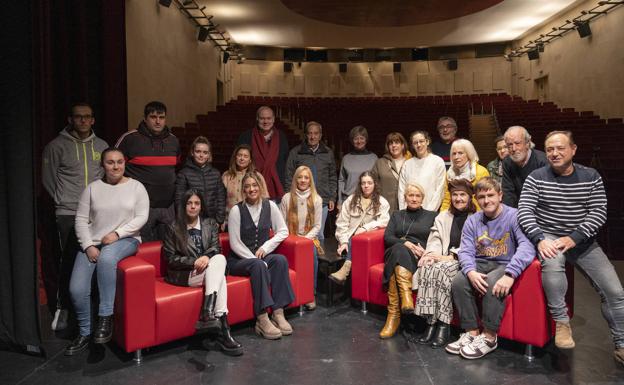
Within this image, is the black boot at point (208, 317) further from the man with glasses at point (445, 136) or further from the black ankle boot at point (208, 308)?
the man with glasses at point (445, 136)

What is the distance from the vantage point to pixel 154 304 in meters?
2.58

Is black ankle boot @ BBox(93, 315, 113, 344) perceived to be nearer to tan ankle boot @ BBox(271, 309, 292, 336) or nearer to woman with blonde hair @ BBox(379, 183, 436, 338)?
tan ankle boot @ BBox(271, 309, 292, 336)

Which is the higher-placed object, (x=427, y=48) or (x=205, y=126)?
(x=427, y=48)

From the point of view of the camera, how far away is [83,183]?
121 inches

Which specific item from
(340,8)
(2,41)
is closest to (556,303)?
(2,41)

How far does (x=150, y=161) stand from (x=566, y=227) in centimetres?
265

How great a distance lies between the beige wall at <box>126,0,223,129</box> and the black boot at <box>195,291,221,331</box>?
4820mm

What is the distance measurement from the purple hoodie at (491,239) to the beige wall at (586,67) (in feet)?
27.8

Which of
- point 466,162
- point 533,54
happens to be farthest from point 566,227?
point 533,54

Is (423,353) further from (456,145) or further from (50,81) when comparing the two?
(50,81)

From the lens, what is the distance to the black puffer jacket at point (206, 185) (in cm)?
334

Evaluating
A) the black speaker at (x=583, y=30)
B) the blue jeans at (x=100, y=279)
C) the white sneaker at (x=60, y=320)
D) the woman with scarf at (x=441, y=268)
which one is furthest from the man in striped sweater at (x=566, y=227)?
the black speaker at (x=583, y=30)

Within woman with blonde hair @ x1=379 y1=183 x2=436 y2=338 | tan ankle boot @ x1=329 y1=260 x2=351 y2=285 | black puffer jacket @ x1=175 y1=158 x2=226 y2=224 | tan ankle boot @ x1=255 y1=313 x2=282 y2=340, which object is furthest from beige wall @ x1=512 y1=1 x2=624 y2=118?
tan ankle boot @ x1=255 y1=313 x2=282 y2=340

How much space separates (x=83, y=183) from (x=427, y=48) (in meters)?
14.1
